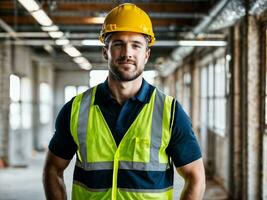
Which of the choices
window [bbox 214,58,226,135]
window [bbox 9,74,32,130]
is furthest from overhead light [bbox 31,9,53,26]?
window [bbox 9,74,32,130]

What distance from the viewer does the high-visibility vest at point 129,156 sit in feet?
5.32

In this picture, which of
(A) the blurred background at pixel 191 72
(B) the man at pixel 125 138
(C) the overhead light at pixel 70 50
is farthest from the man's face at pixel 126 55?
(C) the overhead light at pixel 70 50

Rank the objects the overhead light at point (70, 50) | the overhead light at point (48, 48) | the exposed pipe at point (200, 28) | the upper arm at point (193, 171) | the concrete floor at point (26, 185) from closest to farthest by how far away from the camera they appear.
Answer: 1. the upper arm at point (193, 171)
2. the exposed pipe at point (200, 28)
3. the concrete floor at point (26, 185)
4. the overhead light at point (70, 50)
5. the overhead light at point (48, 48)

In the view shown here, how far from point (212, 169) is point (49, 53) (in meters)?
8.18

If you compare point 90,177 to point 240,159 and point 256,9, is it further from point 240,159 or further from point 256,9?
point 240,159

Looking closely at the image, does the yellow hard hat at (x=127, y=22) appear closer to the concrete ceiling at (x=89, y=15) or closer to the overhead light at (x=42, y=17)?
the concrete ceiling at (x=89, y=15)

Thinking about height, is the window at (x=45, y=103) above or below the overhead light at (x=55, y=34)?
below

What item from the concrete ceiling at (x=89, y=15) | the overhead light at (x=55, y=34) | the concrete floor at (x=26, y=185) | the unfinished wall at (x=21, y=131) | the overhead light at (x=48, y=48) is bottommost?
the concrete floor at (x=26, y=185)

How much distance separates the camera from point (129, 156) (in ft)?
5.34

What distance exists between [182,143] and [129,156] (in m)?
0.21

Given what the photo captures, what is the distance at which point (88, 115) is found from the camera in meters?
1.69

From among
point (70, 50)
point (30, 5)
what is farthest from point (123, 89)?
point (70, 50)

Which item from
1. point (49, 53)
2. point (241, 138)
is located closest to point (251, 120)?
point (241, 138)

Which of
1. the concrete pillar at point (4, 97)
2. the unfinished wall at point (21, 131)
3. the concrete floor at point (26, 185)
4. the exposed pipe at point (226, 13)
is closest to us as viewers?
the exposed pipe at point (226, 13)
